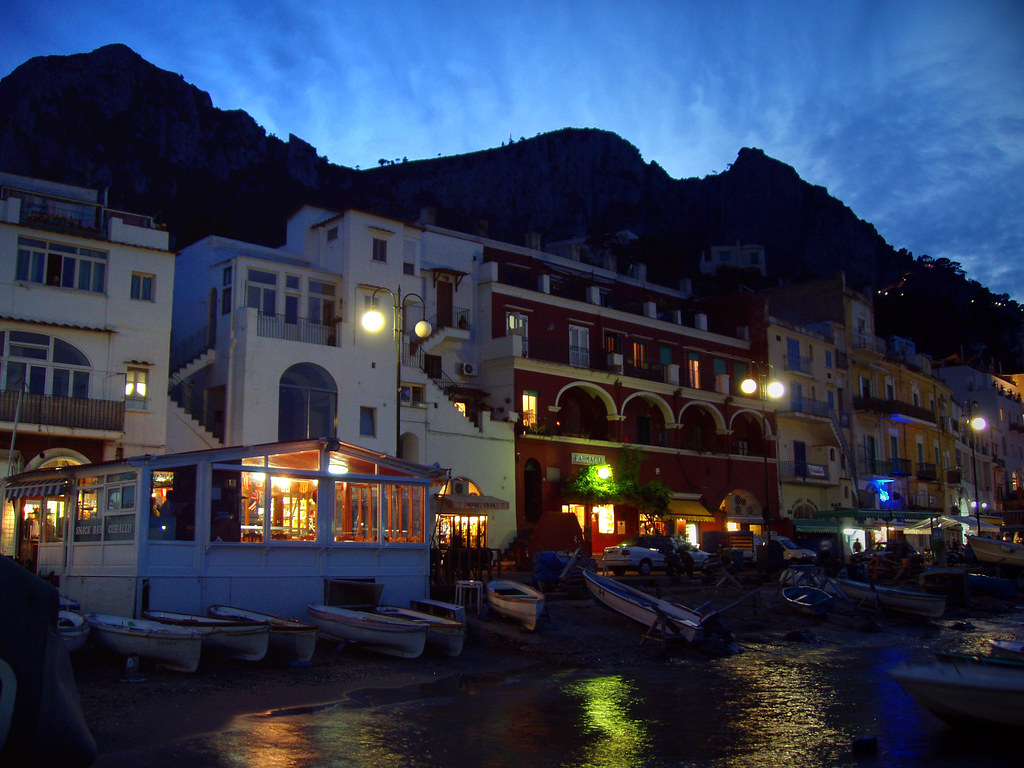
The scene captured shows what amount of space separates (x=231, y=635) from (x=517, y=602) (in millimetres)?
7980

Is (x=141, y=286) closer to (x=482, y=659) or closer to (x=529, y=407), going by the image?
(x=482, y=659)

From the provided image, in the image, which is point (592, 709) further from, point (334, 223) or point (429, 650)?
point (334, 223)

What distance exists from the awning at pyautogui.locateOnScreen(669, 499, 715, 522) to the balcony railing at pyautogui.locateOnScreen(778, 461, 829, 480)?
819 centimetres

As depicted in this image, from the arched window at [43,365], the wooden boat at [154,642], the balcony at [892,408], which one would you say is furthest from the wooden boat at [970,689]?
the balcony at [892,408]

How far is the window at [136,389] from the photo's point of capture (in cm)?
2977

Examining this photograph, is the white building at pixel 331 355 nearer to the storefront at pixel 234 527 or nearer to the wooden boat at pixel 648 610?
the storefront at pixel 234 527

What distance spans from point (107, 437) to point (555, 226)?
105355 millimetres

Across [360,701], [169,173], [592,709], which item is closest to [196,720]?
[360,701]

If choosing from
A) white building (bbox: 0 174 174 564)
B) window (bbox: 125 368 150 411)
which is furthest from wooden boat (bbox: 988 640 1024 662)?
window (bbox: 125 368 150 411)

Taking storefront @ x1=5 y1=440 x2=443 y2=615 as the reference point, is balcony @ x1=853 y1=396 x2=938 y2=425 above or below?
above

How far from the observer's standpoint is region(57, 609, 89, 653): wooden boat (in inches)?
639

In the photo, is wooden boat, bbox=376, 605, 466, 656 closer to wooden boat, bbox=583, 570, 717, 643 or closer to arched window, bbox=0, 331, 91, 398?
wooden boat, bbox=583, 570, 717, 643

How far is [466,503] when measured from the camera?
34062 millimetres

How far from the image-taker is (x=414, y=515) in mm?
24062
